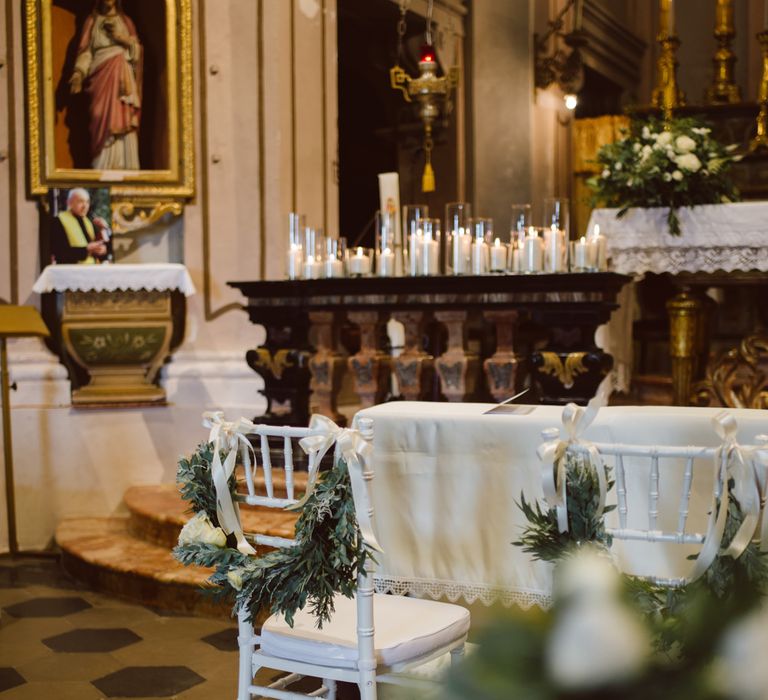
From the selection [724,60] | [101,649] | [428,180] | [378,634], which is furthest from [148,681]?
[724,60]

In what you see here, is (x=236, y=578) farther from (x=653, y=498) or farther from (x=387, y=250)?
(x=387, y=250)

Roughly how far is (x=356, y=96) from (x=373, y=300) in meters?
6.22

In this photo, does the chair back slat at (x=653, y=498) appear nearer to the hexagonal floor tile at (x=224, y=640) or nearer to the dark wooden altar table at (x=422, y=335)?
the hexagonal floor tile at (x=224, y=640)

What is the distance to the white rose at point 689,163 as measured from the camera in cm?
500

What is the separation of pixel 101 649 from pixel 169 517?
1.14m

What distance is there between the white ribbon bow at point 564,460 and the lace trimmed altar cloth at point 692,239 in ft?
10.5

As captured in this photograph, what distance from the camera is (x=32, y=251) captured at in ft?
19.5

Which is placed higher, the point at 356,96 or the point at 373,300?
the point at 356,96

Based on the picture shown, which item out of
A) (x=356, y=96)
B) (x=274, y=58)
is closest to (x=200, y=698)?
(x=274, y=58)

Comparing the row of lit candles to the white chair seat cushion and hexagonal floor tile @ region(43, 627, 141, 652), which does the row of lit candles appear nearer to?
hexagonal floor tile @ region(43, 627, 141, 652)

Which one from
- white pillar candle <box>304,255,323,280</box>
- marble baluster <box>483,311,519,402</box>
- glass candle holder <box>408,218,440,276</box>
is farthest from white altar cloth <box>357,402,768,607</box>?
white pillar candle <box>304,255,323,280</box>

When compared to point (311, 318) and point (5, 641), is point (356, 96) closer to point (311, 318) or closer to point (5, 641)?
point (311, 318)

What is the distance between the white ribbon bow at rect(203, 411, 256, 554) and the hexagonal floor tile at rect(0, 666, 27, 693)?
1542 millimetres

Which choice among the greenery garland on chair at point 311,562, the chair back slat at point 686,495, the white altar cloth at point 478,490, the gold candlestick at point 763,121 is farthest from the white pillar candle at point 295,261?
the gold candlestick at point 763,121
